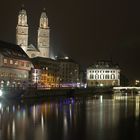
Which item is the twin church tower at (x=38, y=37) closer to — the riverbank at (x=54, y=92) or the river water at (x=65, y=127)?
the riverbank at (x=54, y=92)

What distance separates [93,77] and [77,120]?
4211 inches

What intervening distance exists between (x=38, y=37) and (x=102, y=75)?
33090 millimetres

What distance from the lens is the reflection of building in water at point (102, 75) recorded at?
140m

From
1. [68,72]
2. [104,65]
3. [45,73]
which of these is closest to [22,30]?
[45,73]

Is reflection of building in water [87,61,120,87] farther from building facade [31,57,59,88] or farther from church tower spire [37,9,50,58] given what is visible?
church tower spire [37,9,50,58]

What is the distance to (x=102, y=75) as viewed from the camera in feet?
459

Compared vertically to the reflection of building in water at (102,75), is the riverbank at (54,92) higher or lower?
lower

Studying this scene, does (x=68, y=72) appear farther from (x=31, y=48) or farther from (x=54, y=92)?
(x=54, y=92)

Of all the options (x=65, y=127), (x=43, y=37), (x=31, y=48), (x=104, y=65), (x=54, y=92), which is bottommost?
(x=65, y=127)

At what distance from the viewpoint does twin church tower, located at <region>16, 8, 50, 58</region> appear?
109 metres

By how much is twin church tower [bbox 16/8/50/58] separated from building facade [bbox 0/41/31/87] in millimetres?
29177

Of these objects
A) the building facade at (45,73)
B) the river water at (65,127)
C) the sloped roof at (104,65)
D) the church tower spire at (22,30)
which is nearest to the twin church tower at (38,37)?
the church tower spire at (22,30)

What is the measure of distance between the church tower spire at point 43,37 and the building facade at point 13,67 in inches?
1324

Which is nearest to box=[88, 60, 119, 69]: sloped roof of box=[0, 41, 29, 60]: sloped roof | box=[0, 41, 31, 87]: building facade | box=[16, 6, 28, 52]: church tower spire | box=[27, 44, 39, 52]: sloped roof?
box=[27, 44, 39, 52]: sloped roof
